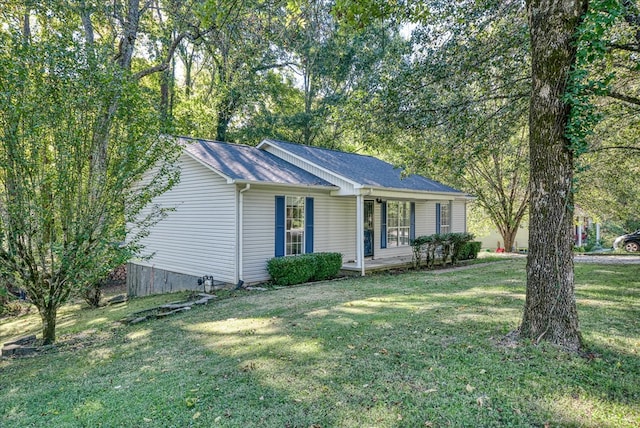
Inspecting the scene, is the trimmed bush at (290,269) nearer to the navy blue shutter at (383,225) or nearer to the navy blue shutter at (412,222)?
the navy blue shutter at (383,225)

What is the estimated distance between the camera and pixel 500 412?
2.99m

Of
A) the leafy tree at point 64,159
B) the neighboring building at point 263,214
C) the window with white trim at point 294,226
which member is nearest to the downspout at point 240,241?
the neighboring building at point 263,214

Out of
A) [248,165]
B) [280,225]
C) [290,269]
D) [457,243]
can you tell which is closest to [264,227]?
[280,225]

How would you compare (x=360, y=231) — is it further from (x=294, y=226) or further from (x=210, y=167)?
(x=210, y=167)

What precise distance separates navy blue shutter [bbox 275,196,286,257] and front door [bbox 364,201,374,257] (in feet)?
12.1

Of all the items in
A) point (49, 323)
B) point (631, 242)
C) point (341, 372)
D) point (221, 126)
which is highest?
point (221, 126)

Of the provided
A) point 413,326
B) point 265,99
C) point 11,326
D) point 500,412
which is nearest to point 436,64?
point 413,326

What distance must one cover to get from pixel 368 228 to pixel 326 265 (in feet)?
10.7

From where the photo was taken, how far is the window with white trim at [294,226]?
1109cm

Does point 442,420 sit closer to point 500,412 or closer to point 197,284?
point 500,412

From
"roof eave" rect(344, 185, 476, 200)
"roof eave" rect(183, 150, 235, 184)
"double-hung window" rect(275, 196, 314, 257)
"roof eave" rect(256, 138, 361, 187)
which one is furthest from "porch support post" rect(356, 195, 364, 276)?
"roof eave" rect(183, 150, 235, 184)

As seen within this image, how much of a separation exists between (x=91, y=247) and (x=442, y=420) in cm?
594

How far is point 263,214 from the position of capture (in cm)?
1047

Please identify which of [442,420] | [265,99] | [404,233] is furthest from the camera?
[265,99]
